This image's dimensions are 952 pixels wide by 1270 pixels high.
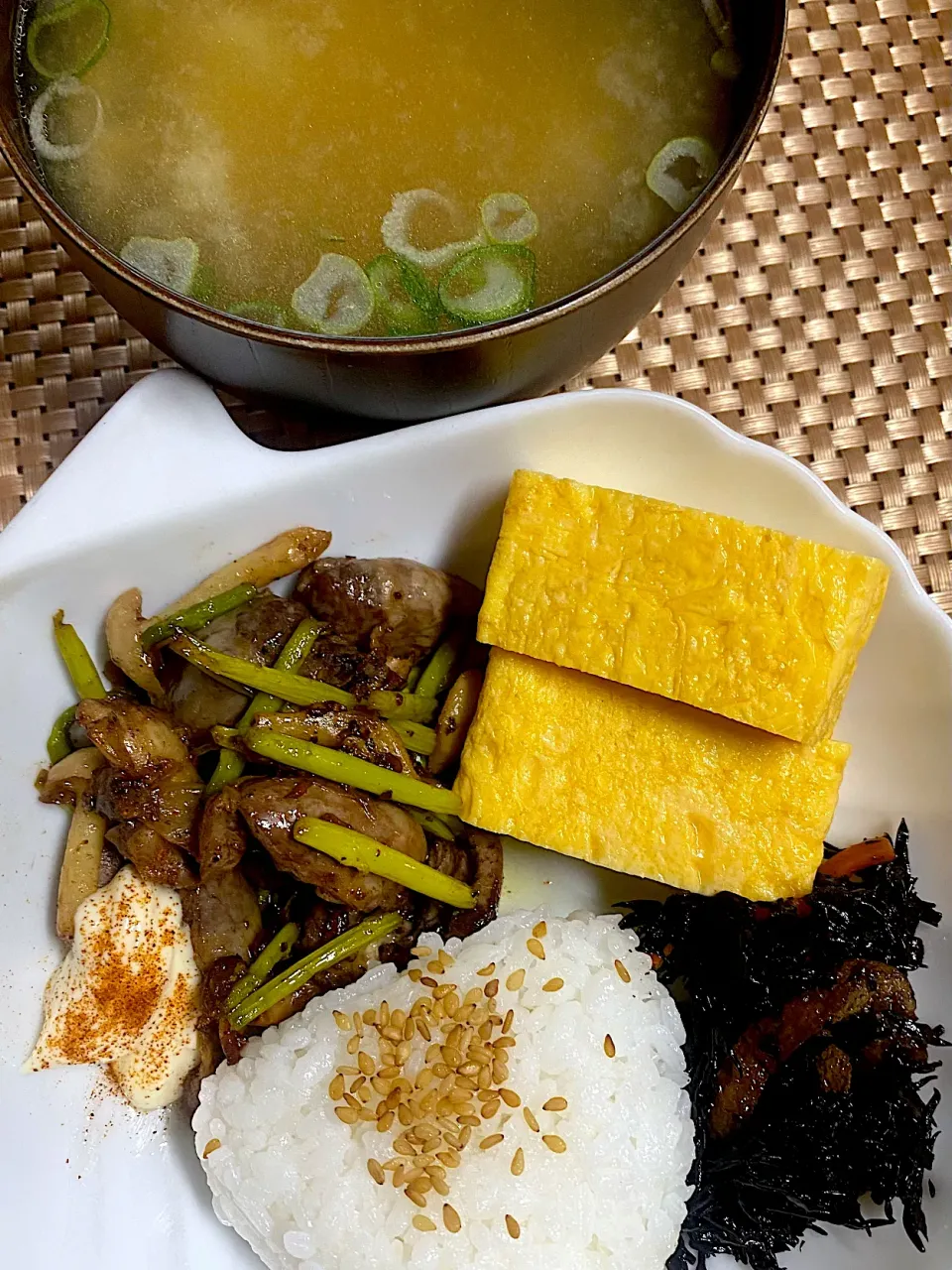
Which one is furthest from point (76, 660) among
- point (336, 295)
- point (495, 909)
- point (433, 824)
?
point (495, 909)

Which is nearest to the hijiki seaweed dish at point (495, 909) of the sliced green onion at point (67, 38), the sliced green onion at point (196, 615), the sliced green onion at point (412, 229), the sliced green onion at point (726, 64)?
the sliced green onion at point (196, 615)

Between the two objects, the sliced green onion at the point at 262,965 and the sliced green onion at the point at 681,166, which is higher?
the sliced green onion at the point at 681,166

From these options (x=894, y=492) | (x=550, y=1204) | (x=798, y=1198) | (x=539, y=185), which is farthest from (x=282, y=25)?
(x=798, y=1198)

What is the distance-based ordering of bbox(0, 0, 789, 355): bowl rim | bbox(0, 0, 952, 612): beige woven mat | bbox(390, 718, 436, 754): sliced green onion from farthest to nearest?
1. bbox(0, 0, 952, 612): beige woven mat
2. bbox(390, 718, 436, 754): sliced green onion
3. bbox(0, 0, 789, 355): bowl rim

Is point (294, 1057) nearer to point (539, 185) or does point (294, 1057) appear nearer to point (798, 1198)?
point (798, 1198)

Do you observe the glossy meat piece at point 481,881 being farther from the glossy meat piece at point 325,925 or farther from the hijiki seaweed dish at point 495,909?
the glossy meat piece at point 325,925

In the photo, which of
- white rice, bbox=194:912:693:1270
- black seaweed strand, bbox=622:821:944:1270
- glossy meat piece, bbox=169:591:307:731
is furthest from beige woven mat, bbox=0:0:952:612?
white rice, bbox=194:912:693:1270

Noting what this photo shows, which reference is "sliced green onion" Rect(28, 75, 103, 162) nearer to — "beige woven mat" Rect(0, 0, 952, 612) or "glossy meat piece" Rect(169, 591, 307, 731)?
"beige woven mat" Rect(0, 0, 952, 612)
